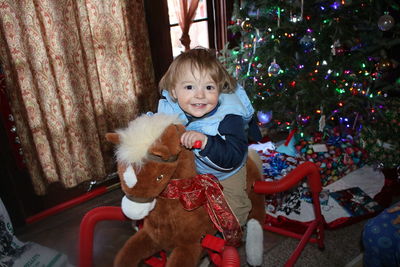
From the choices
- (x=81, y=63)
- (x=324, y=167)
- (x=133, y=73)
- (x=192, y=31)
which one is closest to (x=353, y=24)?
(x=324, y=167)

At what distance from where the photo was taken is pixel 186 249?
0.86 m

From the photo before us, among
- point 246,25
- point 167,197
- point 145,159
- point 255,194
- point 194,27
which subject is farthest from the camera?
point 194,27

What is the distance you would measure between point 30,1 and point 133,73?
843 mm

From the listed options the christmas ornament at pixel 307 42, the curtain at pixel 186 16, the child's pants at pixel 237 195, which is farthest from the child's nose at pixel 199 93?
the curtain at pixel 186 16

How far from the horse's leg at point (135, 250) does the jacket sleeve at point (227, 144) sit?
325mm

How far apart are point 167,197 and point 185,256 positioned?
18 centimetres

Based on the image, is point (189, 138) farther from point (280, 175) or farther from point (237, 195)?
point (280, 175)

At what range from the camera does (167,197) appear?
2.84 ft

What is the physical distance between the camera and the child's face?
102cm

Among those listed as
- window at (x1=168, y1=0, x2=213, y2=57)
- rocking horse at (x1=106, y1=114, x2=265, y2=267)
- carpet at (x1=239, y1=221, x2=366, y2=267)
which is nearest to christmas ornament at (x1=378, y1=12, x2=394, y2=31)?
carpet at (x1=239, y1=221, x2=366, y2=267)

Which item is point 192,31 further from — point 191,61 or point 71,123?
point 191,61

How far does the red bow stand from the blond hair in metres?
0.36

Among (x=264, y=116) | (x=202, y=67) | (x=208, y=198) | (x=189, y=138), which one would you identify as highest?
(x=202, y=67)

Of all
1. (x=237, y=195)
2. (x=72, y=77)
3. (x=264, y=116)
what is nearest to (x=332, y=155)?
(x=264, y=116)
